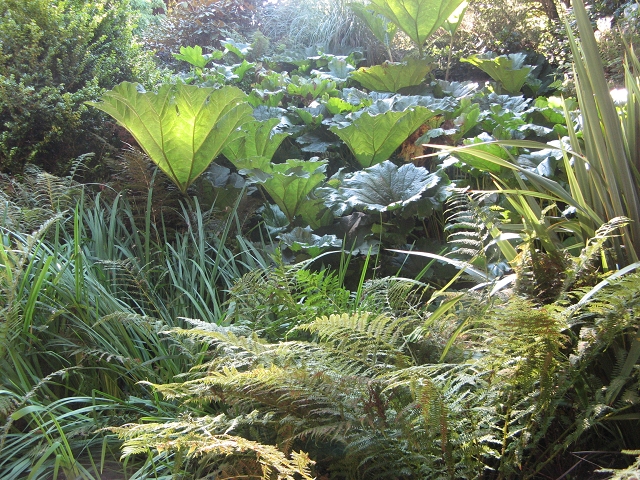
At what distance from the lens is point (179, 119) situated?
3.12 meters

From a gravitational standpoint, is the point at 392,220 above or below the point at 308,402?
above

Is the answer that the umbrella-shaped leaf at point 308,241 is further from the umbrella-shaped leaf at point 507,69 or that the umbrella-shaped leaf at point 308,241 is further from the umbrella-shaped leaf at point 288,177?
the umbrella-shaped leaf at point 507,69

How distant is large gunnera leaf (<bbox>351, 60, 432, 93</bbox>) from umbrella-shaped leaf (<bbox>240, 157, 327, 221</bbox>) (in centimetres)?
146

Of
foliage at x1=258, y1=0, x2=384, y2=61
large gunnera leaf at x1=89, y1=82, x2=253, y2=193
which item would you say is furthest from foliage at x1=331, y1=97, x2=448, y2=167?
foliage at x1=258, y1=0, x2=384, y2=61

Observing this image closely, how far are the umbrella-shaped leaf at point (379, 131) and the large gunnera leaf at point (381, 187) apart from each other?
12.2 inches

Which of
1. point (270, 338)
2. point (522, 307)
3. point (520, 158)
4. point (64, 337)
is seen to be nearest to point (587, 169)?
point (520, 158)

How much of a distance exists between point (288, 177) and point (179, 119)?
71 centimetres

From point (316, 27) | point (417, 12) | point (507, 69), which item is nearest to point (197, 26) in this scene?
point (316, 27)

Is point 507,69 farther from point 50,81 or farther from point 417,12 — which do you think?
point 50,81

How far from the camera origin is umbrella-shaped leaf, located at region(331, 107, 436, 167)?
10.7ft

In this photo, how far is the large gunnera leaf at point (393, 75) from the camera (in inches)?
169

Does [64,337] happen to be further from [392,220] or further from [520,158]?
[520,158]

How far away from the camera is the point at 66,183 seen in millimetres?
3221

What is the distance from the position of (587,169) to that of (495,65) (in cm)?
273
